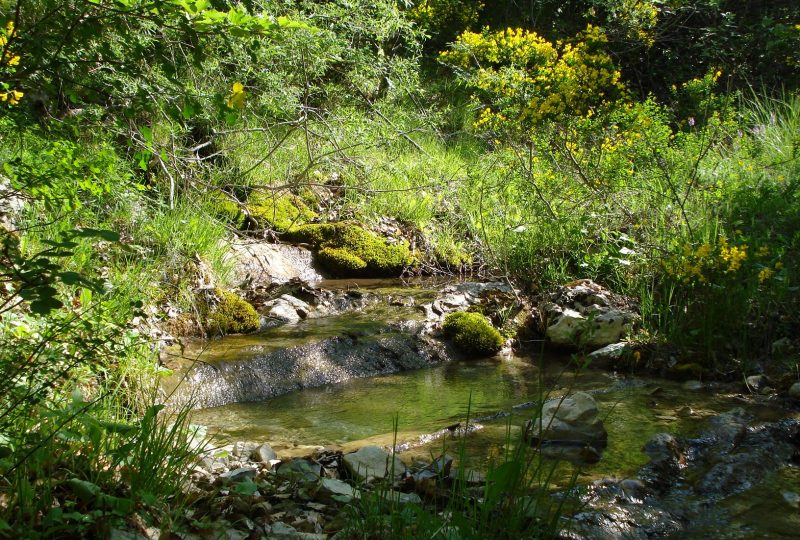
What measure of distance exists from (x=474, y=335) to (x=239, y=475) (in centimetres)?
351

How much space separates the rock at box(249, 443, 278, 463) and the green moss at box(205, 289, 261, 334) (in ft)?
7.98

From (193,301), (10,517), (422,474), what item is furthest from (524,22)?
(10,517)

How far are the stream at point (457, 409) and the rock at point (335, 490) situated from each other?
422 mm

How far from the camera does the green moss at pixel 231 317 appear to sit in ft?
18.8

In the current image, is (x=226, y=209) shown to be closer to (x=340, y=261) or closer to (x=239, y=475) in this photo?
(x=340, y=261)

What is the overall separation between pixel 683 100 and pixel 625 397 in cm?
816

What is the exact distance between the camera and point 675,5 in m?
11.1

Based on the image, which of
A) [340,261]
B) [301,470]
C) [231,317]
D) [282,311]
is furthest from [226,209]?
[301,470]

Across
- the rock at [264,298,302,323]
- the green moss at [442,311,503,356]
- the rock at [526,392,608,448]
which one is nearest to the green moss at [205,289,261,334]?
the rock at [264,298,302,323]

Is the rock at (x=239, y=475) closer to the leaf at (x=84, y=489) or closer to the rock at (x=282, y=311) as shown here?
the leaf at (x=84, y=489)

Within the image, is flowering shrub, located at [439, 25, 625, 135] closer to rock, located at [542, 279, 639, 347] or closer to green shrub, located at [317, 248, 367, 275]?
rock, located at [542, 279, 639, 347]

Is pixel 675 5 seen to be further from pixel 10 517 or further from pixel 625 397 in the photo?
pixel 10 517

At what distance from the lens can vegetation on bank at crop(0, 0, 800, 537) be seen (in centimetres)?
224

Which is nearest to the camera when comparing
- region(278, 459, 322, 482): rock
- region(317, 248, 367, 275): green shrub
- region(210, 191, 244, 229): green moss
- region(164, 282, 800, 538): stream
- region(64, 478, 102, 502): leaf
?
region(64, 478, 102, 502): leaf
